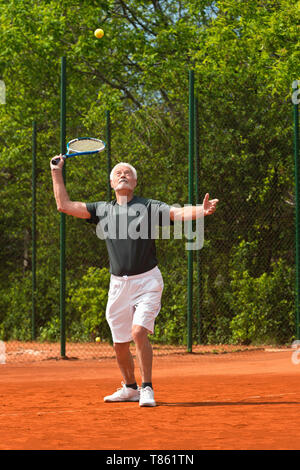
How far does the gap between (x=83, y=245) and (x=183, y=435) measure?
9.06m

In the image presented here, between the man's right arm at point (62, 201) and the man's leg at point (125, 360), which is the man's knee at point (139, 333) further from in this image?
the man's right arm at point (62, 201)

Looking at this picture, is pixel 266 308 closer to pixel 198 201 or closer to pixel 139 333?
pixel 198 201

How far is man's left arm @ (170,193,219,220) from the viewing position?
5801 mm

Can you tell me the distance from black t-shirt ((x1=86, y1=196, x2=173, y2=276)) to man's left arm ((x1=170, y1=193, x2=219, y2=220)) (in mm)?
110

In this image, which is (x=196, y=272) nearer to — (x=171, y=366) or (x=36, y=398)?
(x=171, y=366)

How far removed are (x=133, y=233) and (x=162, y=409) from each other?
4.23ft

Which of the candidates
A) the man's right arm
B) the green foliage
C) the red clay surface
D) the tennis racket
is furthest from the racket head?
the green foliage

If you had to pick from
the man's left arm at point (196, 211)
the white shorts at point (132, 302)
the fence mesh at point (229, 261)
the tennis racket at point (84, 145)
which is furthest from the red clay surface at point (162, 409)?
the fence mesh at point (229, 261)

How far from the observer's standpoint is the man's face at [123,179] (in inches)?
244

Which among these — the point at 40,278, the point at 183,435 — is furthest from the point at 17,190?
the point at 183,435

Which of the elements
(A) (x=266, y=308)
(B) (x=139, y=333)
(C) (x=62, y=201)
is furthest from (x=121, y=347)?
(A) (x=266, y=308)

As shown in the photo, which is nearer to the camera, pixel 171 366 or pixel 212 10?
pixel 171 366

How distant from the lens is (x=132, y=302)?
20.0 feet

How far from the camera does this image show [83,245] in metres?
13.6
